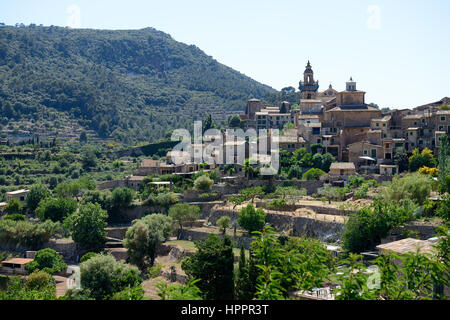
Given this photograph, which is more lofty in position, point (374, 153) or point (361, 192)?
point (374, 153)

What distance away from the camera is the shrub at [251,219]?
33656mm

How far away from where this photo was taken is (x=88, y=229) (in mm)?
38000

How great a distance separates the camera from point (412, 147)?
142 ft

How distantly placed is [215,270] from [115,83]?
12209 centimetres

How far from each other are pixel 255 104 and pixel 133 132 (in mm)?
43617

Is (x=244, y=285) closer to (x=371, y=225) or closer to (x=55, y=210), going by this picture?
(x=371, y=225)

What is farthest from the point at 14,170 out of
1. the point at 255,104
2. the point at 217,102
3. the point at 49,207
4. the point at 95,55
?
the point at 95,55

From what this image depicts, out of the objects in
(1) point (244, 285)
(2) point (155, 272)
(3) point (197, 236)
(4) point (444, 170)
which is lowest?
(2) point (155, 272)

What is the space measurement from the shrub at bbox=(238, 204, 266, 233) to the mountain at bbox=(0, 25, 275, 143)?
65.3m

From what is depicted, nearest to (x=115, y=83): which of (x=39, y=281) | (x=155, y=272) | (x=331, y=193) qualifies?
(x=331, y=193)

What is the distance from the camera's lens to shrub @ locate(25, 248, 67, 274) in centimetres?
3338

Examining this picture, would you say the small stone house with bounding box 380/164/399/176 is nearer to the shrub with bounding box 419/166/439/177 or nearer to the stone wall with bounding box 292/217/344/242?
the shrub with bounding box 419/166/439/177

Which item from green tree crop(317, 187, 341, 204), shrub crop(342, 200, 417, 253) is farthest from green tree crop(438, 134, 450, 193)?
green tree crop(317, 187, 341, 204)

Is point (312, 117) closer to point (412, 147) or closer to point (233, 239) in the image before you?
point (412, 147)
